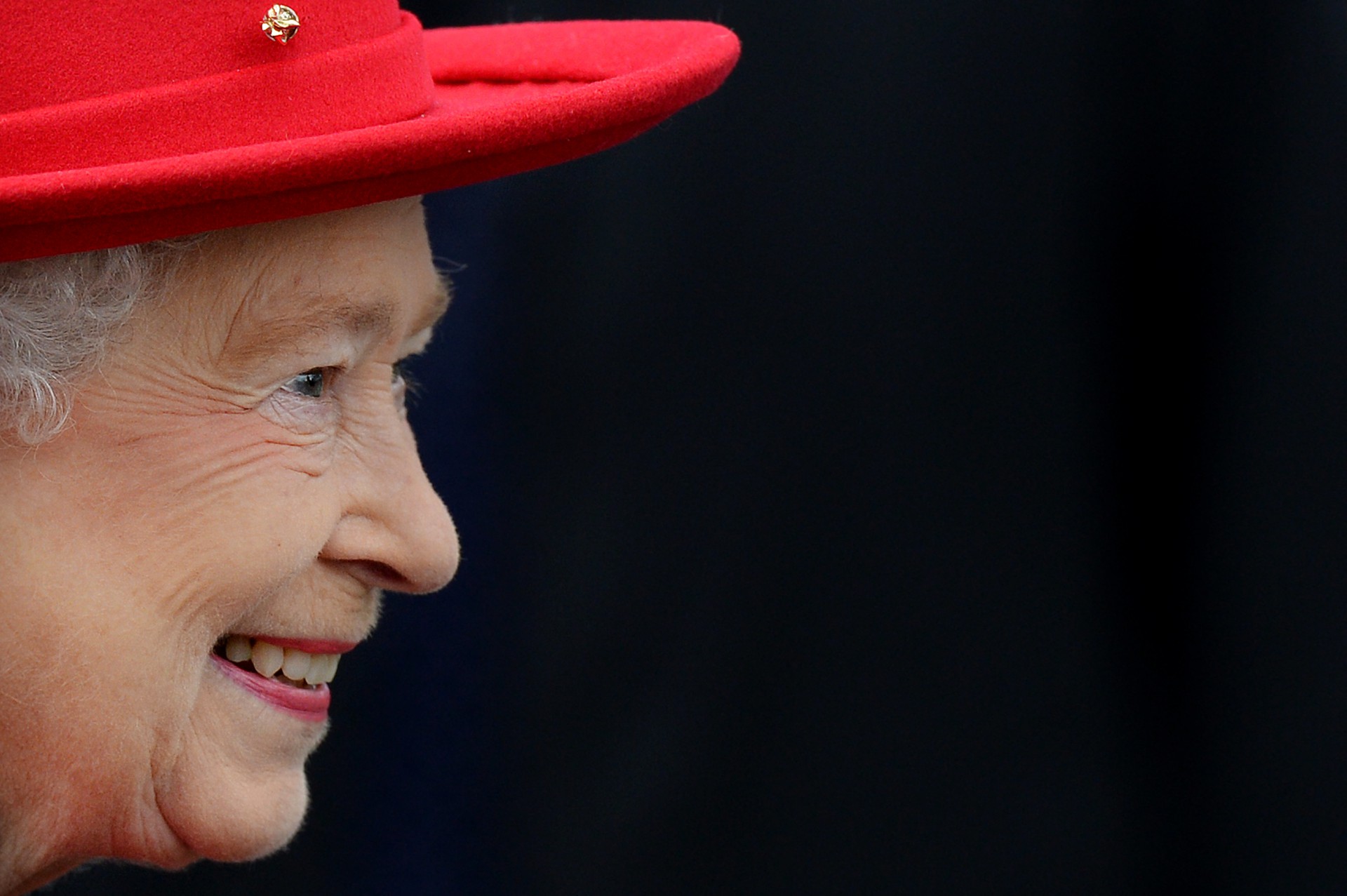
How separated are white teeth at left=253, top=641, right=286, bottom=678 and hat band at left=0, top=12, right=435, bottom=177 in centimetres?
38

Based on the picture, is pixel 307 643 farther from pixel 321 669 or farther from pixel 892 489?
pixel 892 489

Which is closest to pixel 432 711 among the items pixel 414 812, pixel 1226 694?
pixel 414 812

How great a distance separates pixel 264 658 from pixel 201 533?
16cm

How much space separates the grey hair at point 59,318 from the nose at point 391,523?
19cm

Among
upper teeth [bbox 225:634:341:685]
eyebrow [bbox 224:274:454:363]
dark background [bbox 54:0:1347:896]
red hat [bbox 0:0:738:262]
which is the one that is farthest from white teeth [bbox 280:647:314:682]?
dark background [bbox 54:0:1347:896]

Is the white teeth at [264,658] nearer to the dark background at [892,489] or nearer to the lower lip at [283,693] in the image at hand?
the lower lip at [283,693]

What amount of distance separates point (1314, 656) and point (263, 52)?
1.22 metres

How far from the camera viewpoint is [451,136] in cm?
82

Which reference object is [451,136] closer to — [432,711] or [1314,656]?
[432,711]

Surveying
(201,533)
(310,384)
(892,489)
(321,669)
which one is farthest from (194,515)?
(892,489)

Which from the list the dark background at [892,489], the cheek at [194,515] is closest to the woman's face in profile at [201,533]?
the cheek at [194,515]

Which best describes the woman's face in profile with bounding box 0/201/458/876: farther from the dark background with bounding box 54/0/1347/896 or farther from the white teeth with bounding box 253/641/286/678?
the dark background with bounding box 54/0/1347/896

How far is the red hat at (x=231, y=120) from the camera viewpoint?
0.77 m

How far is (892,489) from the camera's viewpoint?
160 centimetres
